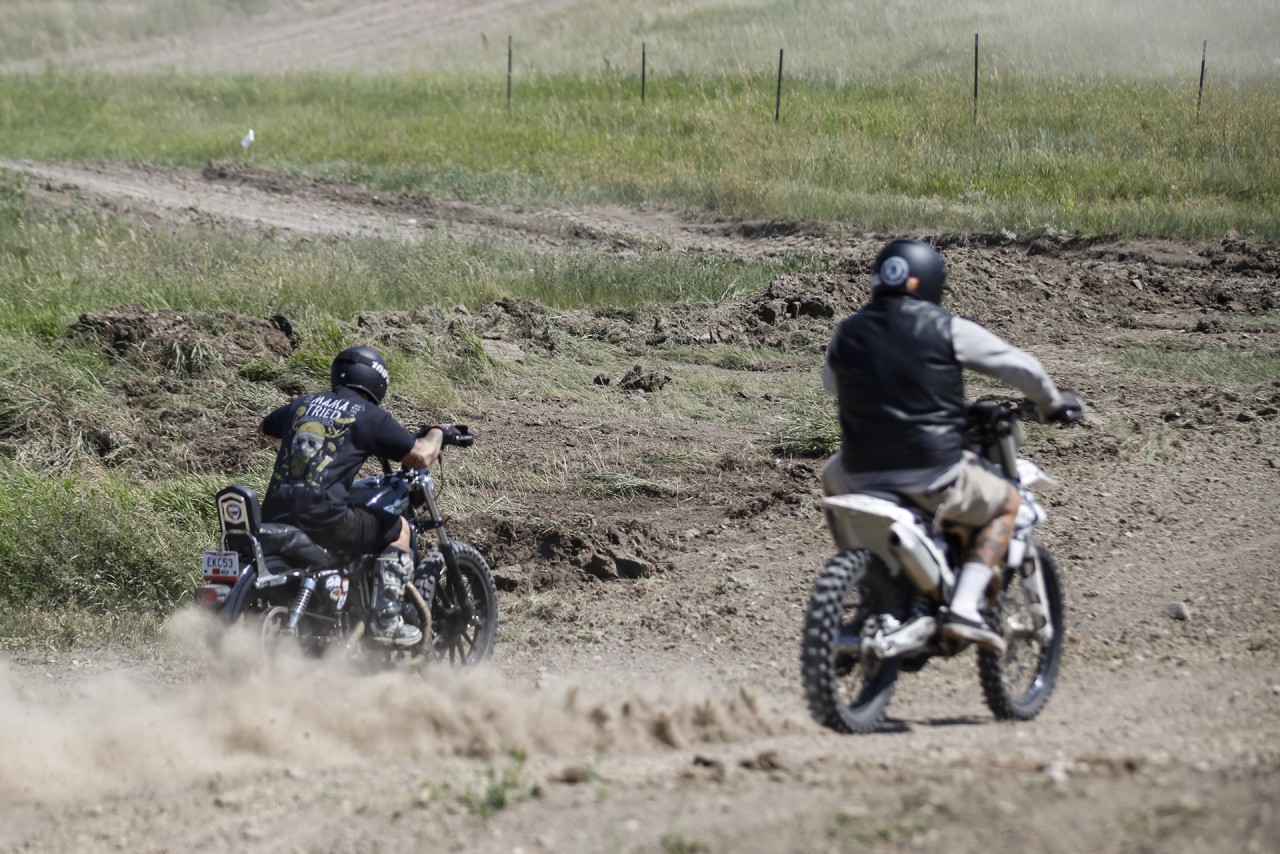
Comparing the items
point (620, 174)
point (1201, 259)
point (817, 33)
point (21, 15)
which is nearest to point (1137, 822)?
point (1201, 259)

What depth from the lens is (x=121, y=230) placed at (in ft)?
59.4

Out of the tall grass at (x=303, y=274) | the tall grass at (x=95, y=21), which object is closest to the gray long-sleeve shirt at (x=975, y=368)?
the tall grass at (x=303, y=274)

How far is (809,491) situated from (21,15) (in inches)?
2062

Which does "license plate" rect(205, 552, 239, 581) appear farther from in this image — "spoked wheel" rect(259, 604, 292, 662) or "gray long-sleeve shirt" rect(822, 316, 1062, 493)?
"gray long-sleeve shirt" rect(822, 316, 1062, 493)

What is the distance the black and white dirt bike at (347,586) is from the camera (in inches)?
240

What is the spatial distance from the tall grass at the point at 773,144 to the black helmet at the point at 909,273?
46.9 feet

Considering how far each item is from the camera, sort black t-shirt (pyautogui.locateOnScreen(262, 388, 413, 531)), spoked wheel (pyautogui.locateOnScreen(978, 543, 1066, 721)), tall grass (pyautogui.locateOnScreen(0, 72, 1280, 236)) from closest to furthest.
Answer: spoked wheel (pyautogui.locateOnScreen(978, 543, 1066, 721))
black t-shirt (pyautogui.locateOnScreen(262, 388, 413, 531))
tall grass (pyautogui.locateOnScreen(0, 72, 1280, 236))

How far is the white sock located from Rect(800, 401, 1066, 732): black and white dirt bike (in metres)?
0.07

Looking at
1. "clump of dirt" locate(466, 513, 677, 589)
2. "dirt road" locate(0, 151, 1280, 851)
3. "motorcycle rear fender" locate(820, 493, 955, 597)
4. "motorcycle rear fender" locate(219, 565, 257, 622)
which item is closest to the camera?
"dirt road" locate(0, 151, 1280, 851)

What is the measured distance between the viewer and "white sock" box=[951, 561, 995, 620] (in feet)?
17.6

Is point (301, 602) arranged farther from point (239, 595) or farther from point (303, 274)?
point (303, 274)

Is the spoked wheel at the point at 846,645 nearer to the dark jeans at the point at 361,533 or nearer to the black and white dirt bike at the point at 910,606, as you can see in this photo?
the black and white dirt bike at the point at 910,606

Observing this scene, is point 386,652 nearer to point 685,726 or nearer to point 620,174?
point 685,726

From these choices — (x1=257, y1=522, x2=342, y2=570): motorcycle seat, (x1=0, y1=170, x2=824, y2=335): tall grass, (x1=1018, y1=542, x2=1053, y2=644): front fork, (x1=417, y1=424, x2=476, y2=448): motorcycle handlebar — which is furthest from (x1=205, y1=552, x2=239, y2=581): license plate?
(x1=0, y1=170, x2=824, y2=335): tall grass
